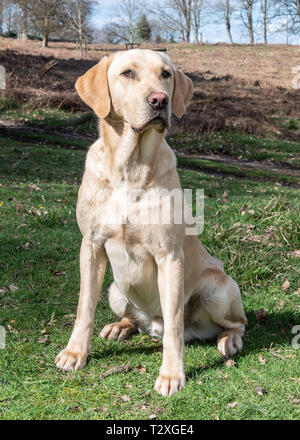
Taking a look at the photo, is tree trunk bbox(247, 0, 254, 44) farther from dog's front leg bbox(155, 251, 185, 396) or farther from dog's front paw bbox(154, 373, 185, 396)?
dog's front paw bbox(154, 373, 185, 396)

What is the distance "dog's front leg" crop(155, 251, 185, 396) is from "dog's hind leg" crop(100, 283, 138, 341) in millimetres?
638

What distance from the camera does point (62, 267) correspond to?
5168mm

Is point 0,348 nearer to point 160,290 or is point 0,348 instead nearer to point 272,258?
point 160,290

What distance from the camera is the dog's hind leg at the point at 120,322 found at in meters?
3.80

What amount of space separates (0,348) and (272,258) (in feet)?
9.41

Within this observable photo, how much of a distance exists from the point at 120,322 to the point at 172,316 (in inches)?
35.3

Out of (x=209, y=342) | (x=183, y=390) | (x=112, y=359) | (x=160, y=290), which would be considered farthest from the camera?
(x=209, y=342)

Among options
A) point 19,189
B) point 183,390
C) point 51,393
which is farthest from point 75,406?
point 19,189

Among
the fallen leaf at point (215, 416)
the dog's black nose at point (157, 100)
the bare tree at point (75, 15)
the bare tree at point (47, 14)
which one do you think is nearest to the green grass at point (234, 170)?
the dog's black nose at point (157, 100)

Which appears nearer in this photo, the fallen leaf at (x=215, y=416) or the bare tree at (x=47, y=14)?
the fallen leaf at (x=215, y=416)

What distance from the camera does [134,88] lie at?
123 inches

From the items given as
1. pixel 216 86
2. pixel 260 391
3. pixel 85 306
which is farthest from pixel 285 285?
pixel 216 86

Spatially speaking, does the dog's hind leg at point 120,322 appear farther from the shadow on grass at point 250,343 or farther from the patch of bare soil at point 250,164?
the patch of bare soil at point 250,164

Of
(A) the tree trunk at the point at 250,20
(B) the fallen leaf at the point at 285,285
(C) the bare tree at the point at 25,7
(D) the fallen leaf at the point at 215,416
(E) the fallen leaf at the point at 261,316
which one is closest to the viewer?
(D) the fallen leaf at the point at 215,416
